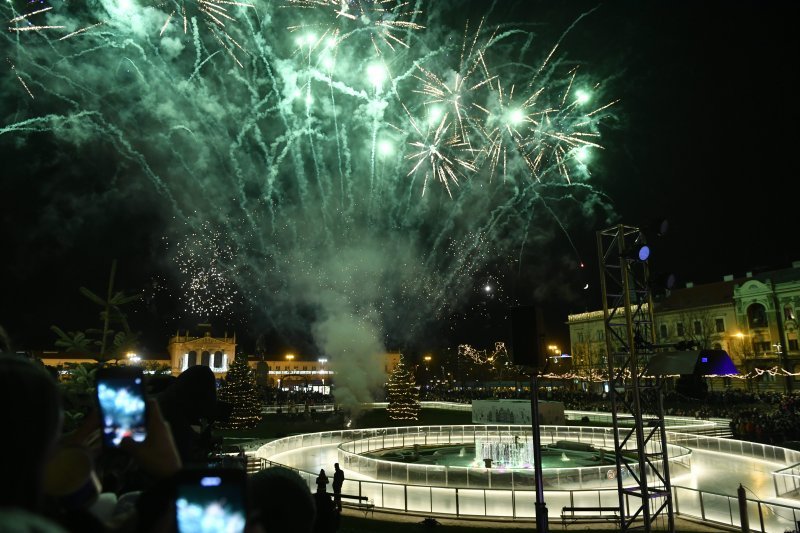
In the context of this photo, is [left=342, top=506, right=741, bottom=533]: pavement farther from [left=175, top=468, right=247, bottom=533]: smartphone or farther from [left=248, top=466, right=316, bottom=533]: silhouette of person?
[left=175, top=468, right=247, bottom=533]: smartphone

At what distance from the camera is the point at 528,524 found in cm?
1280

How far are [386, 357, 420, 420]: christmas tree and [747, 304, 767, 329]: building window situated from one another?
5047 cm

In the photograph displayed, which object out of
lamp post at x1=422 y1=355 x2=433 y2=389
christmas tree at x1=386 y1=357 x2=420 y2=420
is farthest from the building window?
lamp post at x1=422 y1=355 x2=433 y2=389

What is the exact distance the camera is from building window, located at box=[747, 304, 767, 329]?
64750mm

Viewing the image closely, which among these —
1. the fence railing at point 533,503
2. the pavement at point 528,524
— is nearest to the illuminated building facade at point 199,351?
the fence railing at point 533,503

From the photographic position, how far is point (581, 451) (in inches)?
993

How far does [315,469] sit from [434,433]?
10.3 m

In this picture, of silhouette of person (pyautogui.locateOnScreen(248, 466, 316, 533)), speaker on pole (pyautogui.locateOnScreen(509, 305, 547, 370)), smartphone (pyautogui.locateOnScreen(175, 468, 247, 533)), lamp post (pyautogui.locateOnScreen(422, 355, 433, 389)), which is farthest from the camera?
lamp post (pyautogui.locateOnScreen(422, 355, 433, 389))

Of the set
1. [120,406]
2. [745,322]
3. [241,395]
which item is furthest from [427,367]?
[120,406]

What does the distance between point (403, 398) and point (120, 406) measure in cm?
4035

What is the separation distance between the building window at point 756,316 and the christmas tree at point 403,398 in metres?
50.5

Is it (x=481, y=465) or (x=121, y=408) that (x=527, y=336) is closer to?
(x=121, y=408)

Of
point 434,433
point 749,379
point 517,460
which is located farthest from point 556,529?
point 749,379

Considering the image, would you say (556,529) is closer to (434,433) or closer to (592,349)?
(434,433)
